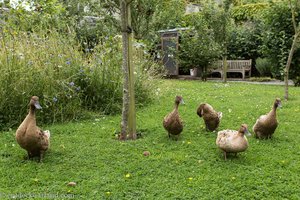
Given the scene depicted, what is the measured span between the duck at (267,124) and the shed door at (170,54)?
11.1 m

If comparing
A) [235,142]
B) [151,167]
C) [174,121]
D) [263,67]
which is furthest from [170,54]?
[151,167]

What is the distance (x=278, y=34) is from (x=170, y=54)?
519 centimetres

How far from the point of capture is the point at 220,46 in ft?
47.2

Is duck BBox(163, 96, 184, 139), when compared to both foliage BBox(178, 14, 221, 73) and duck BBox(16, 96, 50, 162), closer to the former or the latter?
duck BBox(16, 96, 50, 162)

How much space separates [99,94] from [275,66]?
27.7 ft

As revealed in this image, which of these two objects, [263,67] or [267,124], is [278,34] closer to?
[263,67]

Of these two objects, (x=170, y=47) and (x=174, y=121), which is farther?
(x=170, y=47)

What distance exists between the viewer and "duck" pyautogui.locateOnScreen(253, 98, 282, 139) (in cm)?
466

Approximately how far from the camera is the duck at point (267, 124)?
466 cm

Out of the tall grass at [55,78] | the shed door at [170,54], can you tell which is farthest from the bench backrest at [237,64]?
the tall grass at [55,78]

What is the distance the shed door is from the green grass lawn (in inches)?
412

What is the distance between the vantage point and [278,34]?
1241cm

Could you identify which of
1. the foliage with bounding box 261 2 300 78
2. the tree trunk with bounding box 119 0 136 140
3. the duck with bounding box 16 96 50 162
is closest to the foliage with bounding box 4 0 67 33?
the tree trunk with bounding box 119 0 136 140

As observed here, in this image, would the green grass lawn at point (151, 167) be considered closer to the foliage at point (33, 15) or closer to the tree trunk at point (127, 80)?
the tree trunk at point (127, 80)
